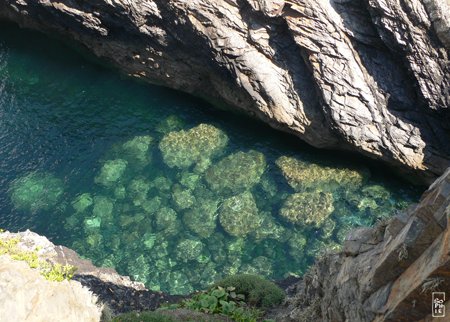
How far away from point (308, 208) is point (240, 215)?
3.79 metres

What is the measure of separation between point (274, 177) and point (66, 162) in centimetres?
1267

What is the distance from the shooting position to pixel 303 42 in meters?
26.7

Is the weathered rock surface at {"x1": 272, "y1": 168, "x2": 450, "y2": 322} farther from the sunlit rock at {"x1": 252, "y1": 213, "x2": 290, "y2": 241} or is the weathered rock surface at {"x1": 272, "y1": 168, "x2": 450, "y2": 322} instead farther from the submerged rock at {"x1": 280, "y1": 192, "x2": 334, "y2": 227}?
the submerged rock at {"x1": 280, "y1": 192, "x2": 334, "y2": 227}

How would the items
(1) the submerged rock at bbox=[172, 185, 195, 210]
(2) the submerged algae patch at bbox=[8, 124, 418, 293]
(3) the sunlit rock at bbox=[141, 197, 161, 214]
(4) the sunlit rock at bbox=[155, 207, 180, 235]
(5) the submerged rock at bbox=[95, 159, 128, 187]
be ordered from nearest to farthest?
(2) the submerged algae patch at bbox=[8, 124, 418, 293]
(4) the sunlit rock at bbox=[155, 207, 180, 235]
(3) the sunlit rock at bbox=[141, 197, 161, 214]
(1) the submerged rock at bbox=[172, 185, 195, 210]
(5) the submerged rock at bbox=[95, 159, 128, 187]

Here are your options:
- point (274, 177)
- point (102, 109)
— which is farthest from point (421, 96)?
point (102, 109)

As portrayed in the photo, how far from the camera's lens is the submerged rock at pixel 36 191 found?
2770 cm

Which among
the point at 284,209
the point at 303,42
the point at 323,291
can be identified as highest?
the point at 303,42

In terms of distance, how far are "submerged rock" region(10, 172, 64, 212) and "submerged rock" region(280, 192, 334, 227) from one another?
13.1 m

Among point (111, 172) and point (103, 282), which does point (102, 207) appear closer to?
point (111, 172)


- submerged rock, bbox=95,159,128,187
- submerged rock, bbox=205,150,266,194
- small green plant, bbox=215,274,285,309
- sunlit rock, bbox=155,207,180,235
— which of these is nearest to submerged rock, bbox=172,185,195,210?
sunlit rock, bbox=155,207,180,235

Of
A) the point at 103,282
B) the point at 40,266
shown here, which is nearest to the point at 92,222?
the point at 103,282

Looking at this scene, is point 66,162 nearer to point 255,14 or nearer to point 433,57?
point 255,14

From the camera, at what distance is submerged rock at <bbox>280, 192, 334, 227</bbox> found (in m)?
26.7

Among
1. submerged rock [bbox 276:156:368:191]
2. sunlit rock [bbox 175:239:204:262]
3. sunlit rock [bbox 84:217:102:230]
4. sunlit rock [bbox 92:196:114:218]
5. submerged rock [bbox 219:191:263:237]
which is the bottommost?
sunlit rock [bbox 84:217:102:230]
